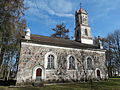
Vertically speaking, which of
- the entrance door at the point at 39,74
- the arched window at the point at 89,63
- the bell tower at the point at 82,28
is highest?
the bell tower at the point at 82,28

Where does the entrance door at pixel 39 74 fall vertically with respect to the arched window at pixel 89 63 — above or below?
below

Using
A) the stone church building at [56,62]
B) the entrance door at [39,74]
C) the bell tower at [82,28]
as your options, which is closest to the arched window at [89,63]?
the stone church building at [56,62]

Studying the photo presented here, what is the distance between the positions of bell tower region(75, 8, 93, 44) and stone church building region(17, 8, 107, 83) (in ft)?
15.2

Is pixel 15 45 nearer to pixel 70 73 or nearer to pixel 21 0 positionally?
pixel 21 0

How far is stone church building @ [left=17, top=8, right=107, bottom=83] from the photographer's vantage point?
48.5 feet

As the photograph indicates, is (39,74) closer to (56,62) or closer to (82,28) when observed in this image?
(56,62)

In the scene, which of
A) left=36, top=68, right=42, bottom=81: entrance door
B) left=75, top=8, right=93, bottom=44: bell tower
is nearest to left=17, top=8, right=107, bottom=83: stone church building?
left=36, top=68, right=42, bottom=81: entrance door

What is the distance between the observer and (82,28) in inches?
961

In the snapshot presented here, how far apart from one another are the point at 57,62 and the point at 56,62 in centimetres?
20

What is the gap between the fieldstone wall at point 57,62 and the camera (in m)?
14.5

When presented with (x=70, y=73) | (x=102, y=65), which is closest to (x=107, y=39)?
(x=102, y=65)

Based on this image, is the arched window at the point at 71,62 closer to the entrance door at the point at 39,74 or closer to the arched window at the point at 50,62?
the arched window at the point at 50,62

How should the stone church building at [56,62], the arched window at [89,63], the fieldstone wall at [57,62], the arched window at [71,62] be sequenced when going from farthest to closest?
the arched window at [89,63]
the arched window at [71,62]
the stone church building at [56,62]
the fieldstone wall at [57,62]

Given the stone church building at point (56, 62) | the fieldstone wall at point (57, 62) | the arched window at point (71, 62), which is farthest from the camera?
the arched window at point (71, 62)
